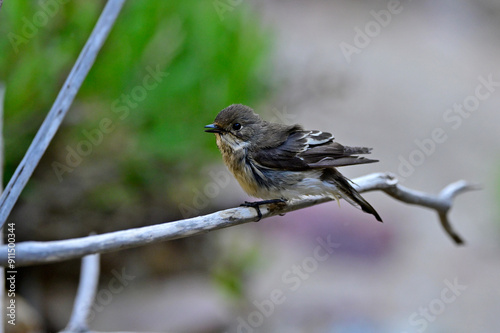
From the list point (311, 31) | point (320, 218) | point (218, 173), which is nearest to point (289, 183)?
point (218, 173)

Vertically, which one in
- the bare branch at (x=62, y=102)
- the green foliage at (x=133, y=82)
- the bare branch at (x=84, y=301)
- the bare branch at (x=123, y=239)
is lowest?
the bare branch at (x=123, y=239)

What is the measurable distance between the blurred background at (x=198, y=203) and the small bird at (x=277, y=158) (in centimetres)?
142

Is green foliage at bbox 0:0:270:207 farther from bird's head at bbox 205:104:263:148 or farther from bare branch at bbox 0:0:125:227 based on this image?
bare branch at bbox 0:0:125:227

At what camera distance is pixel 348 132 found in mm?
8609

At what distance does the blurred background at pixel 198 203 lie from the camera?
13.5 feet

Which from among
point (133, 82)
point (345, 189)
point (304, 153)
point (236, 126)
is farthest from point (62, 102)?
point (133, 82)

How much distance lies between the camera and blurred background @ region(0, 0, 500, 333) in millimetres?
4102

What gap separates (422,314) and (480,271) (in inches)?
49.5

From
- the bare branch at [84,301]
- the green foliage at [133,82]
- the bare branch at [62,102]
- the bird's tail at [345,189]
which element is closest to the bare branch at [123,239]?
the bare branch at [62,102]

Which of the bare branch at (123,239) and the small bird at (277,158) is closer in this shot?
the bare branch at (123,239)

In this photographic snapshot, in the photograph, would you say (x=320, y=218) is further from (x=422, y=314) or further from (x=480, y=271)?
(x=480, y=271)

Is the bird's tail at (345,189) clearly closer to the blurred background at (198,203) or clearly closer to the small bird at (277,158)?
the small bird at (277,158)

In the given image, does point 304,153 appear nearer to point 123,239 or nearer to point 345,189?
point 345,189

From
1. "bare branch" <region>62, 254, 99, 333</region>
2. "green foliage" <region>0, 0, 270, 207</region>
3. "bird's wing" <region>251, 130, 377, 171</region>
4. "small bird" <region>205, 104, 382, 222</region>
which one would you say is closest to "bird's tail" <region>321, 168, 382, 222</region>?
"small bird" <region>205, 104, 382, 222</region>
